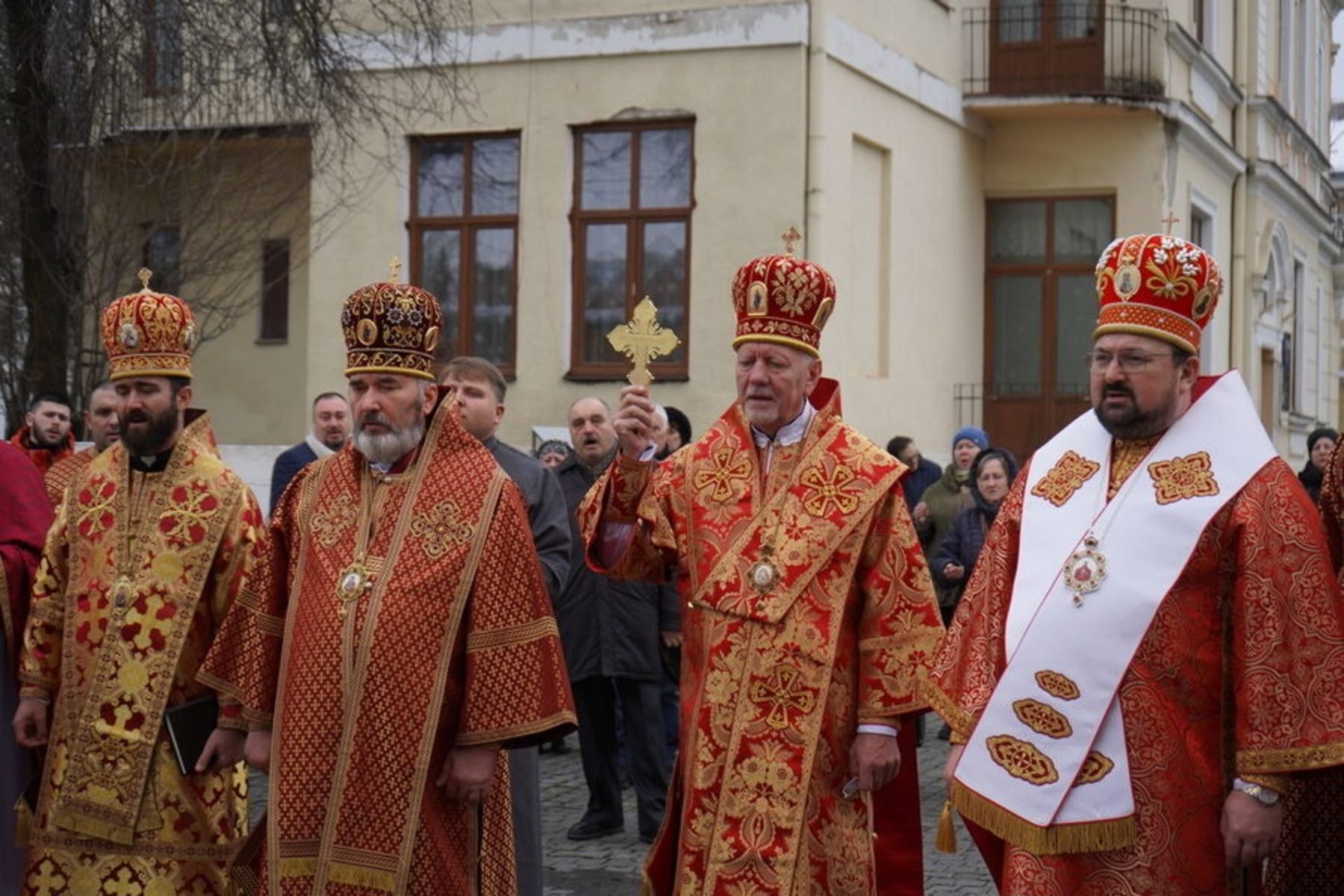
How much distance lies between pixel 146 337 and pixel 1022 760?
127 inches

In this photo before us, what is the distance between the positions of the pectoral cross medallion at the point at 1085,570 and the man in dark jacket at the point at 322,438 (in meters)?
6.13

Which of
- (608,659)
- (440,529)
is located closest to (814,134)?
(608,659)

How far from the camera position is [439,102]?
1830 cm

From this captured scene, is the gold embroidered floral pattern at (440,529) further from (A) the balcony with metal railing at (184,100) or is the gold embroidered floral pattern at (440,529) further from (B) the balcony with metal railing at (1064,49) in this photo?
(B) the balcony with metal railing at (1064,49)

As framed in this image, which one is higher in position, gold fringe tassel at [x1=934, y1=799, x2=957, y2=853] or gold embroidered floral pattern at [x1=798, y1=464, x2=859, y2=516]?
gold embroidered floral pattern at [x1=798, y1=464, x2=859, y2=516]

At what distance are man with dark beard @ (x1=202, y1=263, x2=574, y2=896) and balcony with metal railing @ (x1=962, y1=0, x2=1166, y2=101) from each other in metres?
15.6

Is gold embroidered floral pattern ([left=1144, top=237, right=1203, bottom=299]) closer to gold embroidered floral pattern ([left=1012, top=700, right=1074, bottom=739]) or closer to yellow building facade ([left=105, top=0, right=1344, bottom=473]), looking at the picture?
gold embroidered floral pattern ([left=1012, top=700, right=1074, bottom=739])

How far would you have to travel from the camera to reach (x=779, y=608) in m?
5.56

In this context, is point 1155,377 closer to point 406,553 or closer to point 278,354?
point 406,553

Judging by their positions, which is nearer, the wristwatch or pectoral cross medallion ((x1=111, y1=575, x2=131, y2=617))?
the wristwatch

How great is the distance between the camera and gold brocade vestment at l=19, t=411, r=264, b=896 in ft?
20.4

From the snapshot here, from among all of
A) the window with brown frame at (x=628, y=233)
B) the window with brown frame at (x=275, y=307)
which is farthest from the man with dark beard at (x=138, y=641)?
the window with brown frame at (x=275, y=307)

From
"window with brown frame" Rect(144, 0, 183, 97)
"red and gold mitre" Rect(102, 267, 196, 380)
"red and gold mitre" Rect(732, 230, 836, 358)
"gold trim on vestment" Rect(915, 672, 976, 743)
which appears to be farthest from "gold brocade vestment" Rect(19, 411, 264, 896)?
"window with brown frame" Rect(144, 0, 183, 97)

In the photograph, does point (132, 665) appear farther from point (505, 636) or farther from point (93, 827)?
point (505, 636)
